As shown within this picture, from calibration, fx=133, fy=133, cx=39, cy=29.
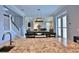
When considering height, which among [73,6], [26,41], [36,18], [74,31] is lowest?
[26,41]

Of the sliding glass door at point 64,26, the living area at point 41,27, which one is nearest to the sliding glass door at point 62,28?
the sliding glass door at point 64,26

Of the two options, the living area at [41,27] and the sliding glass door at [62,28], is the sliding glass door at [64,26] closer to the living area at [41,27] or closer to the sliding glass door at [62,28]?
the sliding glass door at [62,28]

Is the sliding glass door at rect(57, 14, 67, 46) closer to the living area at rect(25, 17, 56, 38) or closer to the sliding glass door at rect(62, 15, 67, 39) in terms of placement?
the sliding glass door at rect(62, 15, 67, 39)

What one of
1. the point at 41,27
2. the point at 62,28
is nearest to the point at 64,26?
the point at 62,28

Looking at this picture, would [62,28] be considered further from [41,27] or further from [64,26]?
[41,27]

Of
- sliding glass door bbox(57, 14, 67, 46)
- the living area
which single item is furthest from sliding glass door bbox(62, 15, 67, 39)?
the living area
